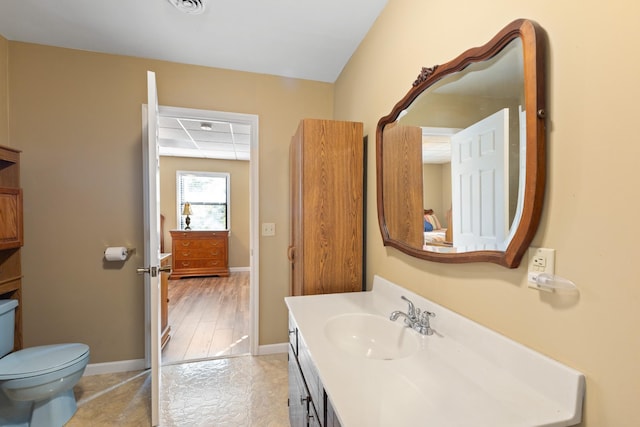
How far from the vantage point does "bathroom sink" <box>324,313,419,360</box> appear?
1187 mm

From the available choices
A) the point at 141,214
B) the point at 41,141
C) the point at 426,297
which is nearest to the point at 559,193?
the point at 426,297

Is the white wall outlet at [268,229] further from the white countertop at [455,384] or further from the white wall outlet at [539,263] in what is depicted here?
the white wall outlet at [539,263]

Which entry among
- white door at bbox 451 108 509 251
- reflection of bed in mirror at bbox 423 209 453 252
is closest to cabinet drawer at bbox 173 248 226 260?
reflection of bed in mirror at bbox 423 209 453 252

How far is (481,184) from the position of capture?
0.97 metres

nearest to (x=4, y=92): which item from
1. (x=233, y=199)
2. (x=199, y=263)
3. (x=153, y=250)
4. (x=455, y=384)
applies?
(x=153, y=250)

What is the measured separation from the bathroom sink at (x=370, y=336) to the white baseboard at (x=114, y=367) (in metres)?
1.88

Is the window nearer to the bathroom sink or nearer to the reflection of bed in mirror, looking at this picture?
the bathroom sink

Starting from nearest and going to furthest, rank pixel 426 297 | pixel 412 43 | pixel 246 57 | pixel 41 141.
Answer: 1. pixel 426 297
2. pixel 412 43
3. pixel 41 141
4. pixel 246 57

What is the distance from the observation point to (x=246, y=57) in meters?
2.14

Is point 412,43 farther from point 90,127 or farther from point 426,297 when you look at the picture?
point 90,127

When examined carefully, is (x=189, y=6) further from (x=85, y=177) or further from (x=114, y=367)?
(x=114, y=367)

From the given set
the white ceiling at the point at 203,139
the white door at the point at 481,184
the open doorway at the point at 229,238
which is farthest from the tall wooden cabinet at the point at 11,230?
the white door at the point at 481,184

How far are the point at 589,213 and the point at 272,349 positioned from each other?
2.42 m

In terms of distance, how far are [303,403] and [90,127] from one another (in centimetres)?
240
